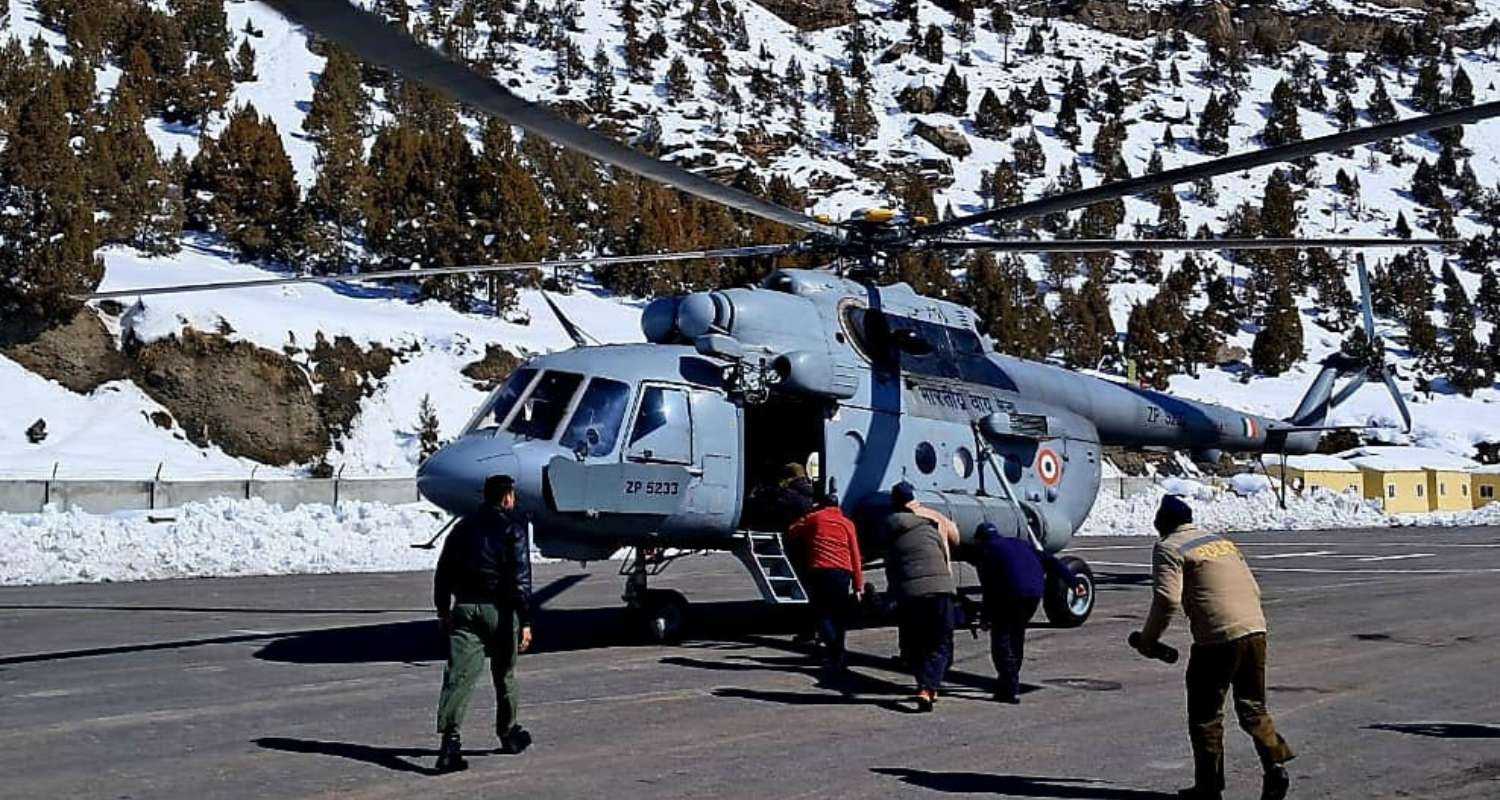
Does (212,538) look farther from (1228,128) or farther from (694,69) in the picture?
(1228,128)

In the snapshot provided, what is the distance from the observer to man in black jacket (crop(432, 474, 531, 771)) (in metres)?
8.07

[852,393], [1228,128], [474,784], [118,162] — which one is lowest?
[474,784]

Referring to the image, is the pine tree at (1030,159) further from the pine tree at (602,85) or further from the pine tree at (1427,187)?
the pine tree at (1427,187)

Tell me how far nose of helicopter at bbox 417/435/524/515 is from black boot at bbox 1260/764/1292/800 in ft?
21.8

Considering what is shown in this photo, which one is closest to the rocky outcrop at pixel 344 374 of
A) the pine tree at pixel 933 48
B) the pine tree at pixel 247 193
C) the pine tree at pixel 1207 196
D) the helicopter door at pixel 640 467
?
the pine tree at pixel 247 193

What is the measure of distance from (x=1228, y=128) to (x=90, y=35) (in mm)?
86497

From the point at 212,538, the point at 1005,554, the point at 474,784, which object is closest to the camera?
the point at 474,784

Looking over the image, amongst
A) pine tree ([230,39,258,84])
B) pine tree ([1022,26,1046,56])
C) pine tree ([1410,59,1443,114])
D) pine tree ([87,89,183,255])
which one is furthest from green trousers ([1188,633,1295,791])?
pine tree ([1022,26,1046,56])

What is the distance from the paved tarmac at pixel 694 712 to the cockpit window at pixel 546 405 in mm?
2033

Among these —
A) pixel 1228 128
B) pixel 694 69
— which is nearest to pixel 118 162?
pixel 694 69

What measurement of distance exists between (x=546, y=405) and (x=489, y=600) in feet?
15.2

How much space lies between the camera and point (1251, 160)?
10984mm

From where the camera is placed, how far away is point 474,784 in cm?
750

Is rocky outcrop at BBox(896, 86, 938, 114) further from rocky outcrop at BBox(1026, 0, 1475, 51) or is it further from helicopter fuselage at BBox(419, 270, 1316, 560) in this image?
helicopter fuselage at BBox(419, 270, 1316, 560)
